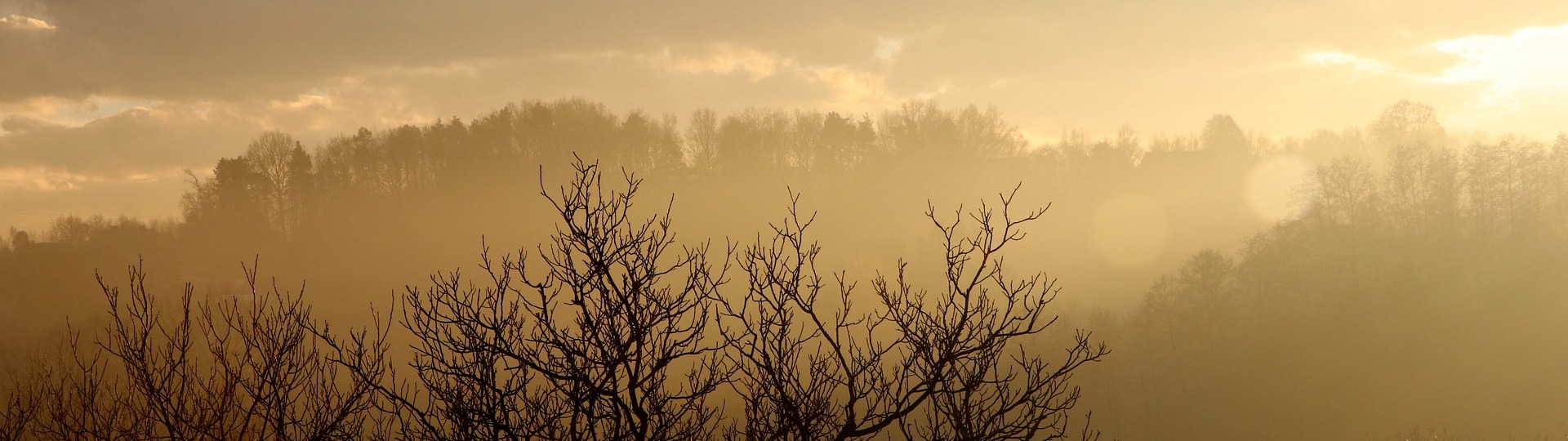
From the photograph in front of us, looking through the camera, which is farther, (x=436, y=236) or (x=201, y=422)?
A: (x=436, y=236)

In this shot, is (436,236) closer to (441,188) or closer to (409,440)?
(441,188)

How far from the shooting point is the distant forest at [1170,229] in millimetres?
46062

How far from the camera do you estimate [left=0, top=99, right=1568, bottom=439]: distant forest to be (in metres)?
46.1

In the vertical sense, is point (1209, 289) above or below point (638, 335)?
below

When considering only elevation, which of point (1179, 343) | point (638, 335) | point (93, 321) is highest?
point (638, 335)

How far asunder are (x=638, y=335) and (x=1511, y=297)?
5802cm

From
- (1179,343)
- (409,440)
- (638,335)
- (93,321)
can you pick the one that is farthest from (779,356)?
(93,321)

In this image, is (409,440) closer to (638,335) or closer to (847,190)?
(638,335)

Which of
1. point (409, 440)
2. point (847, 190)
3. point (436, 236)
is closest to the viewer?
point (409, 440)

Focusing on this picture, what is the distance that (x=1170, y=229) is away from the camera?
76500mm

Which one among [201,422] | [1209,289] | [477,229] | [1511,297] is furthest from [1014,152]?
[201,422]

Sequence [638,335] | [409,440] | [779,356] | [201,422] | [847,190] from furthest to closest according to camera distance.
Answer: [847,190]
[201,422]
[409,440]
[779,356]
[638,335]

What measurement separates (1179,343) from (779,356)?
48943 millimetres

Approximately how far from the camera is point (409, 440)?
8133mm
